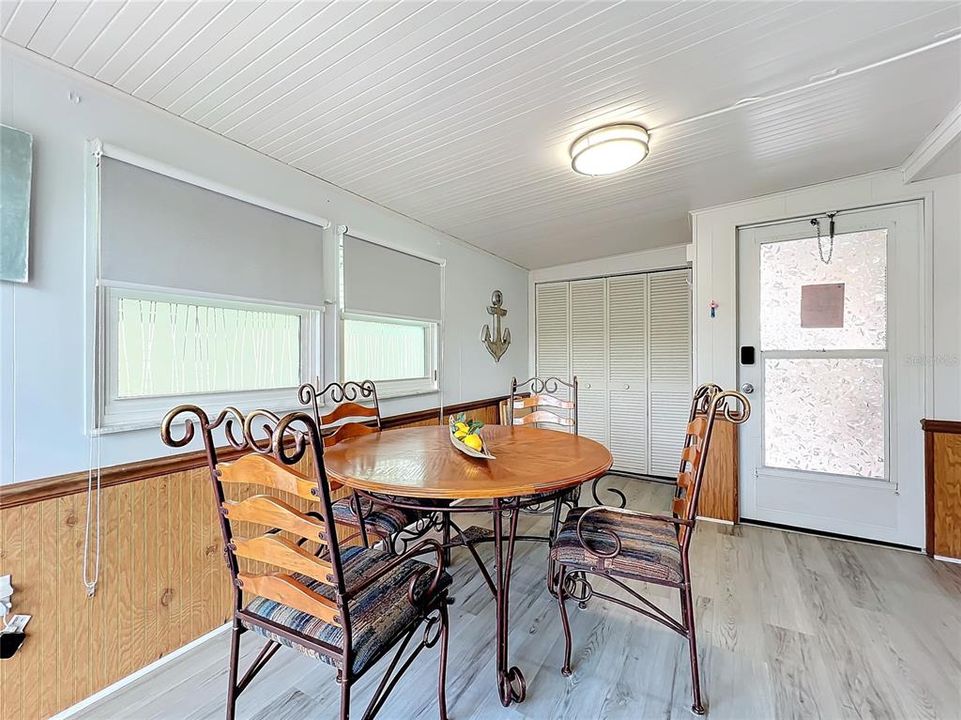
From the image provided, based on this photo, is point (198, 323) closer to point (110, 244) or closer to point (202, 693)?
point (110, 244)

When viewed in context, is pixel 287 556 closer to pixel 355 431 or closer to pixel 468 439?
pixel 468 439

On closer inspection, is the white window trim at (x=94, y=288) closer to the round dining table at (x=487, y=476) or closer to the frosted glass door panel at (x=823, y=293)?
the round dining table at (x=487, y=476)

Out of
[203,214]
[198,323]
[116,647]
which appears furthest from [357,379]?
[116,647]

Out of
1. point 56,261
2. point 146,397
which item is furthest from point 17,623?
point 56,261

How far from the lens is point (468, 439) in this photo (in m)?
1.69

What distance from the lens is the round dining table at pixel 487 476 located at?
1311mm

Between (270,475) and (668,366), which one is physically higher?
(668,366)

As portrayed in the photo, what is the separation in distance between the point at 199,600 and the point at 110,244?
5.14 feet

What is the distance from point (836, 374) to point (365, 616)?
3223 mm

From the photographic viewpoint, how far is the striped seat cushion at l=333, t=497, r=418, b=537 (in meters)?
1.87

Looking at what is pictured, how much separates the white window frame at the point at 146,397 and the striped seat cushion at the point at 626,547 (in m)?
1.63

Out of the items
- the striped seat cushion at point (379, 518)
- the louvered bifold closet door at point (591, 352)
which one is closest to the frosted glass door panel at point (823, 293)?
the louvered bifold closet door at point (591, 352)

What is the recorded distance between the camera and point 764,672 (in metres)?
1.60

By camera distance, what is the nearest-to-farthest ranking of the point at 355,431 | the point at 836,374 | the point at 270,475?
the point at 270,475
the point at 355,431
the point at 836,374
